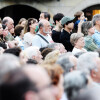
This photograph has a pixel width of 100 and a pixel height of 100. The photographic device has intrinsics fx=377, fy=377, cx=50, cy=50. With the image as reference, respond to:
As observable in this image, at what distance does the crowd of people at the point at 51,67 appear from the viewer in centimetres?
211

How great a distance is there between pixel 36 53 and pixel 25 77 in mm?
4184

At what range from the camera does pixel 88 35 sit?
8602 millimetres

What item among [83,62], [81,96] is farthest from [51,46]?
[81,96]

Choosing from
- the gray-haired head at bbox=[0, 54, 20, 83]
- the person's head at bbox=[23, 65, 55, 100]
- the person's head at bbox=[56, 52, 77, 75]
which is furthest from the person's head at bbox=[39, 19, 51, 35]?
the person's head at bbox=[23, 65, 55, 100]

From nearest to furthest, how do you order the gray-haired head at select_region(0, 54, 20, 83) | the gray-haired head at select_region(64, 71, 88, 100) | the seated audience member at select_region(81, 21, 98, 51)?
the gray-haired head at select_region(0, 54, 20, 83)
the gray-haired head at select_region(64, 71, 88, 100)
the seated audience member at select_region(81, 21, 98, 51)

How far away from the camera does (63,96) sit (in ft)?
11.3

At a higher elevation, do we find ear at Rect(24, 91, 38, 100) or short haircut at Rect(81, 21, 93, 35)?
ear at Rect(24, 91, 38, 100)

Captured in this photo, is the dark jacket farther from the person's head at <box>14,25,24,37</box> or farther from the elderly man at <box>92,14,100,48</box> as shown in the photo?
the person's head at <box>14,25,24,37</box>

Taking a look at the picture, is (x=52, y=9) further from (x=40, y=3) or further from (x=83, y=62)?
(x=83, y=62)

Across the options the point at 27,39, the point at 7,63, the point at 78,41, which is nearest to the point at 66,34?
the point at 78,41

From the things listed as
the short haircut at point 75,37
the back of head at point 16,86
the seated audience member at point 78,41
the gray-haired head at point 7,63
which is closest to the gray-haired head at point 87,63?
the gray-haired head at point 7,63

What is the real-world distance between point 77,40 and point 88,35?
0.85 meters

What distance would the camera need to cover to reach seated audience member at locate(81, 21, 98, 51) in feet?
26.8

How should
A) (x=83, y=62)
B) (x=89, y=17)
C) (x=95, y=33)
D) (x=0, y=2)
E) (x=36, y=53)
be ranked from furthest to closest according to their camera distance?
(x=89, y=17), (x=0, y=2), (x=95, y=33), (x=36, y=53), (x=83, y=62)
